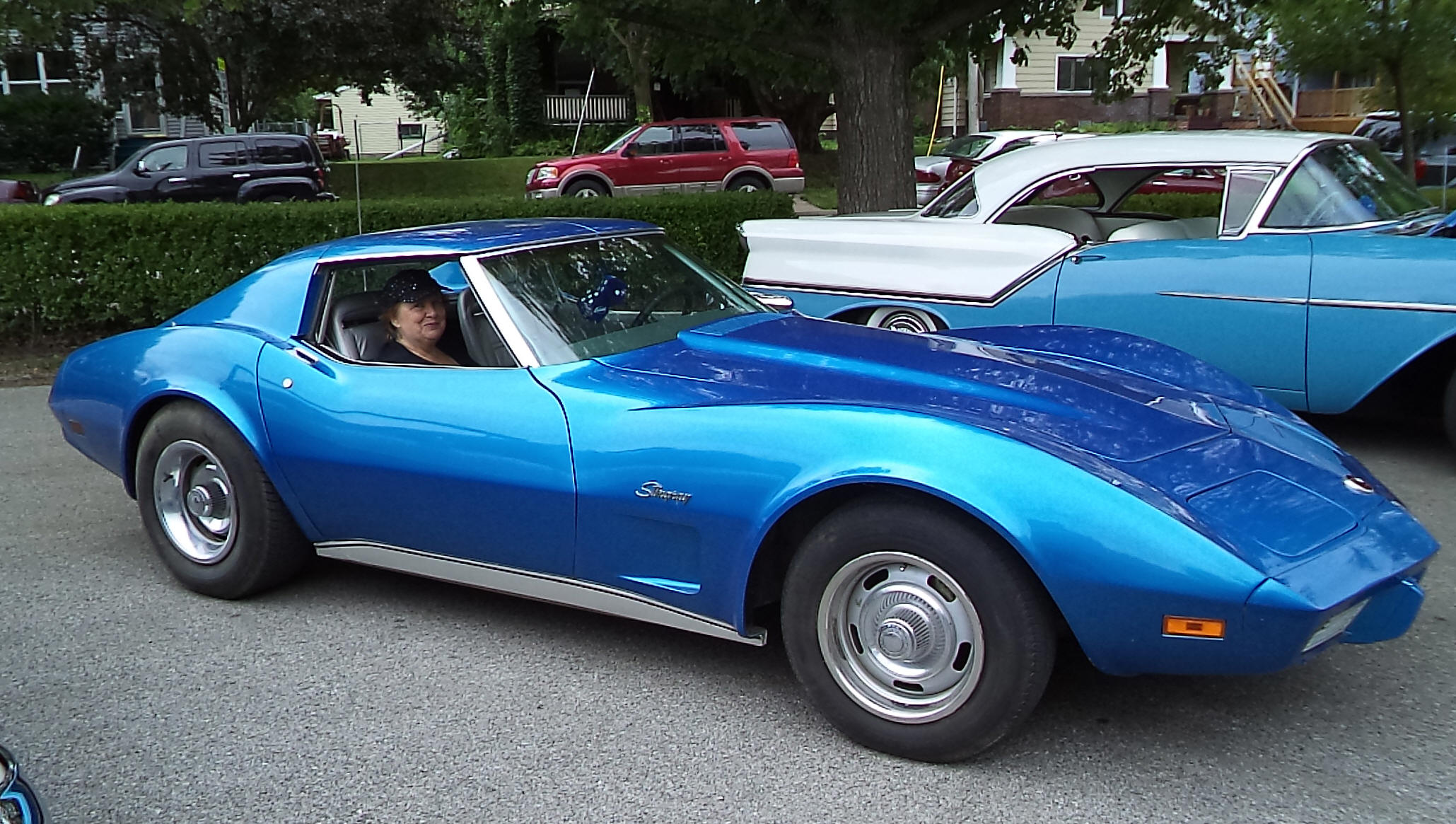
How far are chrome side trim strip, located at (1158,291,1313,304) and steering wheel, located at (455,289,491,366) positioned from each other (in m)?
3.60

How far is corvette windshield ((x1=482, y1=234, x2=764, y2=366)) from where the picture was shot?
13.4ft

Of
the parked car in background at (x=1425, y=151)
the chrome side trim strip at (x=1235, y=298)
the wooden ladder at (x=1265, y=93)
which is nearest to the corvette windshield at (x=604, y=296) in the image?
the chrome side trim strip at (x=1235, y=298)

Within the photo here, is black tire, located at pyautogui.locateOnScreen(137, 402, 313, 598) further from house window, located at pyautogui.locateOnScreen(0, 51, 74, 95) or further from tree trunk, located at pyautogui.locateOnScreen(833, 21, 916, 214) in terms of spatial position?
house window, located at pyautogui.locateOnScreen(0, 51, 74, 95)

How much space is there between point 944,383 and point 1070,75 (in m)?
33.1

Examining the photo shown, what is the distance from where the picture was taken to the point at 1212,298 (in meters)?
6.13

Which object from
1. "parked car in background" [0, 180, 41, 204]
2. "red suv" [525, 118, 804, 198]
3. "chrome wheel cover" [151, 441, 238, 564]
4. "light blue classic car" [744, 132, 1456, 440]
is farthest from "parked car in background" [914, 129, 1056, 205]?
"chrome wheel cover" [151, 441, 238, 564]

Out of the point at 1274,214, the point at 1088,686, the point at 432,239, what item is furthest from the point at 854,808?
the point at 1274,214

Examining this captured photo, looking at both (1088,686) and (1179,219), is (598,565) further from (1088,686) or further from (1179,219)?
(1179,219)

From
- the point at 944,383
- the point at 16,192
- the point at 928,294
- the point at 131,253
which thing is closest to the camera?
Result: the point at 944,383

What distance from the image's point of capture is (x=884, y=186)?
34.1 feet

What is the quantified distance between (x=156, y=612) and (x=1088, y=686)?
326 centimetres

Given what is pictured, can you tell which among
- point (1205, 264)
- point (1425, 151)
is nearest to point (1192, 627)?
point (1205, 264)

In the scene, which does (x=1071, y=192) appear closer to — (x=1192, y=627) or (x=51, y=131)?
(x=1192, y=627)

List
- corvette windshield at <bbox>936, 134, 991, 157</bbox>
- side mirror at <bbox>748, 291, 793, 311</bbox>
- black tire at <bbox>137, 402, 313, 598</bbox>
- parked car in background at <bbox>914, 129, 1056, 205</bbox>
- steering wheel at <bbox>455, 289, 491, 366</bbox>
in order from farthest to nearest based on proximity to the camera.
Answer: corvette windshield at <bbox>936, 134, 991, 157</bbox>, parked car in background at <bbox>914, 129, 1056, 205</bbox>, side mirror at <bbox>748, 291, 793, 311</bbox>, black tire at <bbox>137, 402, 313, 598</bbox>, steering wheel at <bbox>455, 289, 491, 366</bbox>
